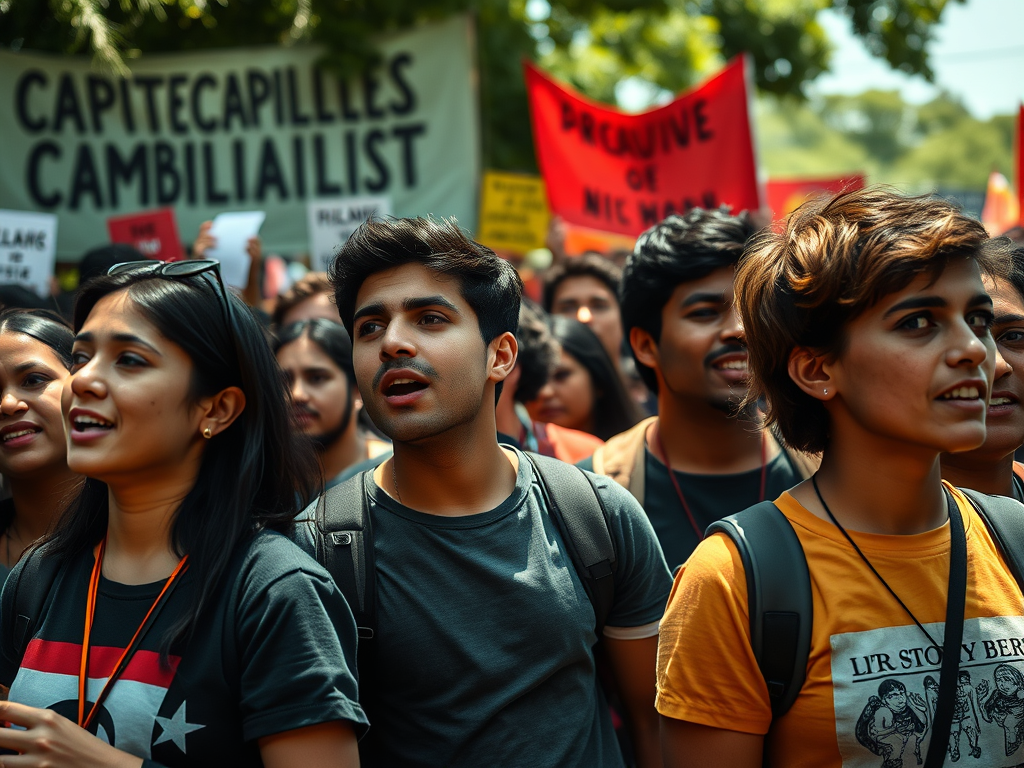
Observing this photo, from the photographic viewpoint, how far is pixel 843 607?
200 cm

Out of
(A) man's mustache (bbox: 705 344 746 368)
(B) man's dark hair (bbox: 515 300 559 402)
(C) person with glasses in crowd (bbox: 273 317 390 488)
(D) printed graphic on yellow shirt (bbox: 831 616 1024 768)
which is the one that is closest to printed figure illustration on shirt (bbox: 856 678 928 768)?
(D) printed graphic on yellow shirt (bbox: 831 616 1024 768)

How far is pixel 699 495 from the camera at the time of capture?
3.31 meters

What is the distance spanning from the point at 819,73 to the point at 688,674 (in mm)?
9653

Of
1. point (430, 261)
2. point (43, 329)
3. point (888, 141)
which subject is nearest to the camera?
point (430, 261)

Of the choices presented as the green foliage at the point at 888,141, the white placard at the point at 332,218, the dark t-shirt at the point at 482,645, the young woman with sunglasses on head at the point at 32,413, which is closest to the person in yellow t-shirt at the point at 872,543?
the dark t-shirt at the point at 482,645

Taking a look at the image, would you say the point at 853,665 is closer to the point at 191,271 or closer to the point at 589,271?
the point at 191,271

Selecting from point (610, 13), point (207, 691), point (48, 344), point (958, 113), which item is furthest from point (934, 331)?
point (958, 113)

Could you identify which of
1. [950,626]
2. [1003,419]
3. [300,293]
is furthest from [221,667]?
[300,293]

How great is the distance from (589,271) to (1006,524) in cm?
390

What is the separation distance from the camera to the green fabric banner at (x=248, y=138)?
709 centimetres

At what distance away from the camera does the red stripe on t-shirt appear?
6.54ft

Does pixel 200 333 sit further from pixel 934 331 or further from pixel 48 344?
pixel 934 331

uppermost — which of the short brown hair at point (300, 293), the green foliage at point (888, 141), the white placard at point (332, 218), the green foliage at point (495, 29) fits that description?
the green foliage at point (888, 141)

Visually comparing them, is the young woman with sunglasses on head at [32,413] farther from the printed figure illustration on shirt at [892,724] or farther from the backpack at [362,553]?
the printed figure illustration on shirt at [892,724]
